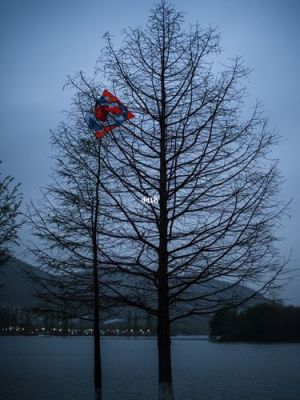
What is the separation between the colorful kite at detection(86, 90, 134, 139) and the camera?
994 centimetres

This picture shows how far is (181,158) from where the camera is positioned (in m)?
10.2

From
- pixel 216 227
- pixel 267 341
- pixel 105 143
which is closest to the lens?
pixel 216 227

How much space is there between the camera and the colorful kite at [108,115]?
391 inches

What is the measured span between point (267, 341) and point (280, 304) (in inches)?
6680

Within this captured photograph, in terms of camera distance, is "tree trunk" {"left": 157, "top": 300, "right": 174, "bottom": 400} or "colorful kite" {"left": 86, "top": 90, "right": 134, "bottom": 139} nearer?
"tree trunk" {"left": 157, "top": 300, "right": 174, "bottom": 400}

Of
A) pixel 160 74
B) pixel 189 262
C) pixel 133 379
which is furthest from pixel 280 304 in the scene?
pixel 133 379

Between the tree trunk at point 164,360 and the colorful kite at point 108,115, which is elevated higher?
the colorful kite at point 108,115

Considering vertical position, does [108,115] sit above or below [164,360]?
above

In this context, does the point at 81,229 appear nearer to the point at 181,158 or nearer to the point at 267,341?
the point at 181,158

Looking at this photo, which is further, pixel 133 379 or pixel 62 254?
pixel 133 379

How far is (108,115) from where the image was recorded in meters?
9.94

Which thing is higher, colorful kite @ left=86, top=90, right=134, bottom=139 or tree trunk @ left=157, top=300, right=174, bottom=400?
colorful kite @ left=86, top=90, right=134, bottom=139

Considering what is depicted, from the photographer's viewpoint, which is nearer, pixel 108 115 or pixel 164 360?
pixel 164 360

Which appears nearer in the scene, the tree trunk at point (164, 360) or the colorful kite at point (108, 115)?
the tree trunk at point (164, 360)
